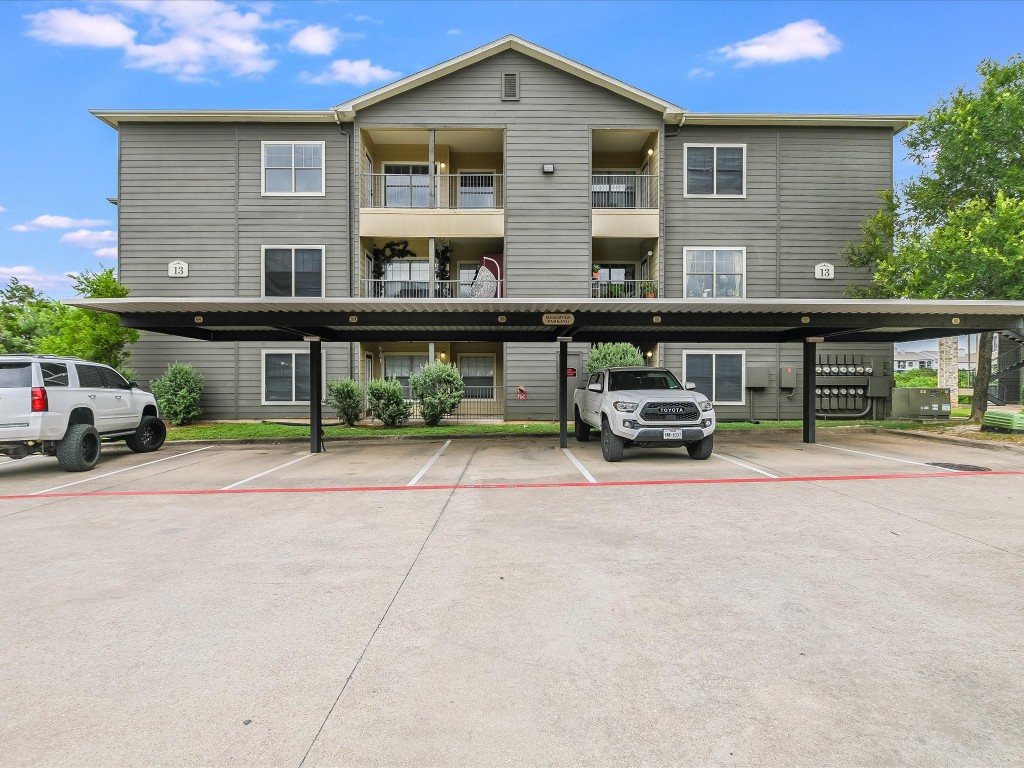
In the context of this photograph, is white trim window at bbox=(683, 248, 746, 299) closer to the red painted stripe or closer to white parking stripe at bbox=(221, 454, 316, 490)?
the red painted stripe

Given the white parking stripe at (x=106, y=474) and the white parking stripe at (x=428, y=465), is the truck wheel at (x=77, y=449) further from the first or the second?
the white parking stripe at (x=428, y=465)

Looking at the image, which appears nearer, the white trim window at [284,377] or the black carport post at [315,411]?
the black carport post at [315,411]

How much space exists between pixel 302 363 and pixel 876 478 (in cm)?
1640

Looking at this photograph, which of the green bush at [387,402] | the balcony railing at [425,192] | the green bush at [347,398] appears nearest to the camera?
the green bush at [387,402]

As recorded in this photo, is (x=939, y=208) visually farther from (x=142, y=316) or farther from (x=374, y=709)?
(x=142, y=316)

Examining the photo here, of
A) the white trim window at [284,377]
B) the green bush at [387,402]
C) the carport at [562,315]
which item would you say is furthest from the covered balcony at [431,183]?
the carport at [562,315]

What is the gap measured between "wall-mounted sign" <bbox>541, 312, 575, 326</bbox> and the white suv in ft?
29.6

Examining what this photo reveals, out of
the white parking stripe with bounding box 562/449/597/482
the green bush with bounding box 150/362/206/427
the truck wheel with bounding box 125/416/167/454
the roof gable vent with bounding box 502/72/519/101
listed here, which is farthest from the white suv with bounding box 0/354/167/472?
the roof gable vent with bounding box 502/72/519/101

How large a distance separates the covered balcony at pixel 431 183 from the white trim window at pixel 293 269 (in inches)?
76.0

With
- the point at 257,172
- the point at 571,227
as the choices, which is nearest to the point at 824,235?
the point at 571,227

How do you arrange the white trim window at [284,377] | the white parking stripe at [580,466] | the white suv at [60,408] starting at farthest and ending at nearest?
1. the white trim window at [284,377]
2. the white suv at [60,408]
3. the white parking stripe at [580,466]

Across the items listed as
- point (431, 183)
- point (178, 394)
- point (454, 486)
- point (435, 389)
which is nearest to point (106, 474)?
point (454, 486)

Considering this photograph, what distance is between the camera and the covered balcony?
60.5 feet

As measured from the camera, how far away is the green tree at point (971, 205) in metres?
13.7
